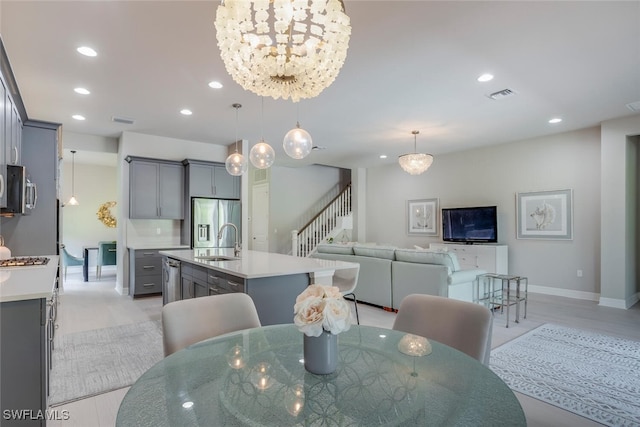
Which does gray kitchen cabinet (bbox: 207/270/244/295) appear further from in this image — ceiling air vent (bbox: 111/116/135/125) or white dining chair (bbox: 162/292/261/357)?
ceiling air vent (bbox: 111/116/135/125)

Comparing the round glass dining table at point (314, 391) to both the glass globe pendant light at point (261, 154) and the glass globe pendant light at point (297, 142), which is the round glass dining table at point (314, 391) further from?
the glass globe pendant light at point (261, 154)

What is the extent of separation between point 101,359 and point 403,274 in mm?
3387

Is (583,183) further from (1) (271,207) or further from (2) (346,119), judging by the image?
(1) (271,207)

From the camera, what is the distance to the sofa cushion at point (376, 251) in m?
4.69

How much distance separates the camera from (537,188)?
6.07 meters

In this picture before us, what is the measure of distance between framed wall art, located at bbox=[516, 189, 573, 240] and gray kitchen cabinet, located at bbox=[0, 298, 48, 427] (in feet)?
22.4

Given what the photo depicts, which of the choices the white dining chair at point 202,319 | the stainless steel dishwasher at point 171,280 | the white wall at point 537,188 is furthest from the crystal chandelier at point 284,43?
the white wall at point 537,188

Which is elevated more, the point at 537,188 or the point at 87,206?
the point at 537,188

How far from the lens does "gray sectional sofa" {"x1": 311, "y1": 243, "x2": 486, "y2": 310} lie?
4.10 metres

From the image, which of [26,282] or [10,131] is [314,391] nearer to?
[26,282]

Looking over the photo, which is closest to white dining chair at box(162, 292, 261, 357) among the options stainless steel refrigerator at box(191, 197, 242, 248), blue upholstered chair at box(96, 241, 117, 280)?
stainless steel refrigerator at box(191, 197, 242, 248)

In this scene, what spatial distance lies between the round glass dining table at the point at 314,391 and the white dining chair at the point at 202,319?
0.23 metres

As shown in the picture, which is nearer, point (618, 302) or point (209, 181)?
point (618, 302)

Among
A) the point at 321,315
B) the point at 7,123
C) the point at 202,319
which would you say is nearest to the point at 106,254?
the point at 7,123
